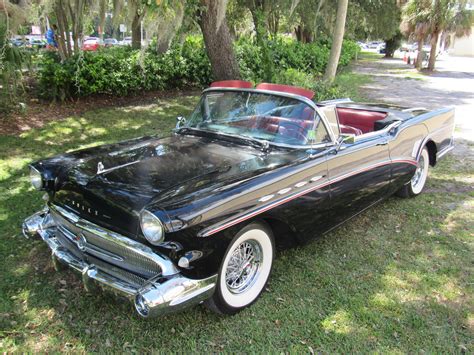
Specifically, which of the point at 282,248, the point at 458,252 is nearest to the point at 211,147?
the point at 282,248

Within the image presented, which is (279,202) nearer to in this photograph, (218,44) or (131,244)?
(131,244)

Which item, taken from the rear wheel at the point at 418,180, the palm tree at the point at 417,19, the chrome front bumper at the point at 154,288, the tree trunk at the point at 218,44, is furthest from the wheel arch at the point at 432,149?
the palm tree at the point at 417,19

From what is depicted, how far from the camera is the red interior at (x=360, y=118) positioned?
498 centimetres

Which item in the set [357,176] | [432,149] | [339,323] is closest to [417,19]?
[432,149]

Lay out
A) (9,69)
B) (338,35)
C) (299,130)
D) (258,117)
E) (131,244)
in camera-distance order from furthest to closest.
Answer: (338,35) < (9,69) < (258,117) < (299,130) < (131,244)

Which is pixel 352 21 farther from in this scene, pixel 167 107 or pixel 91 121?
pixel 91 121

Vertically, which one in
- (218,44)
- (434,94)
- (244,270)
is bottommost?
(244,270)

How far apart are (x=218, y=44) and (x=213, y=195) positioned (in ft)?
22.5

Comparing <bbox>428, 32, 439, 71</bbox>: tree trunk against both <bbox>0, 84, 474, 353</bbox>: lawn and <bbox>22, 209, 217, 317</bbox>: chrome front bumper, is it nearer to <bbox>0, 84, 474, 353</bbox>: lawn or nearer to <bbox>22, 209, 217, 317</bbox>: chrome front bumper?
<bbox>0, 84, 474, 353</bbox>: lawn

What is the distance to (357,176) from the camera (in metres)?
3.74

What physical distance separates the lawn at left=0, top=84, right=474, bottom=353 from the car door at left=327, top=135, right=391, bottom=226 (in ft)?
1.37

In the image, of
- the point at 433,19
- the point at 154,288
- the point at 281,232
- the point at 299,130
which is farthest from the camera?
the point at 433,19

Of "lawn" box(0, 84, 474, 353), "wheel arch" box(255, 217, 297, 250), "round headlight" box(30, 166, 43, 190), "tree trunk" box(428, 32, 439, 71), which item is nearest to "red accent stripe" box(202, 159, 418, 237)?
"wheel arch" box(255, 217, 297, 250)

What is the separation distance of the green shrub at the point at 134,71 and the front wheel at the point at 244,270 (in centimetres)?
469
